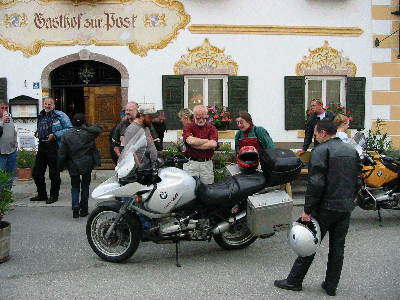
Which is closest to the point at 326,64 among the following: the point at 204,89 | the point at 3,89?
the point at 204,89

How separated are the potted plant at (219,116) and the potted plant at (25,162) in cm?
394

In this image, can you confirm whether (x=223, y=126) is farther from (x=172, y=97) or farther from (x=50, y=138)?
(x=50, y=138)

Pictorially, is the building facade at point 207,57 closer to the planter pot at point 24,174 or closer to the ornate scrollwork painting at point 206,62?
the ornate scrollwork painting at point 206,62

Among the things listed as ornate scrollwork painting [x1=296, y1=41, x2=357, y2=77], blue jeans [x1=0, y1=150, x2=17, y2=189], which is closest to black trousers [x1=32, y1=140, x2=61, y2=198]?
blue jeans [x1=0, y1=150, x2=17, y2=189]

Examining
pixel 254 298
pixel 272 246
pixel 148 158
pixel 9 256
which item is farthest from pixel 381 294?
pixel 9 256

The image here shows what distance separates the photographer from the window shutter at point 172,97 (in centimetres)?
1084

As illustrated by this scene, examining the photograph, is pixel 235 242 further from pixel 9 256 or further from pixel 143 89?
pixel 143 89

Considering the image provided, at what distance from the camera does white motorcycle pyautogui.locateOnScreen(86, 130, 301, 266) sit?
494cm

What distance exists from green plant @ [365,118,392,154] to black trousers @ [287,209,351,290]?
260 inches

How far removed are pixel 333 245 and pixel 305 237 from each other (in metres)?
0.38

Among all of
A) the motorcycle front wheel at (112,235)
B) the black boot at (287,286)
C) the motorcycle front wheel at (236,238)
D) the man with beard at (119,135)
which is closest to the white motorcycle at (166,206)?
the motorcycle front wheel at (112,235)

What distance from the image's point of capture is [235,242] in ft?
18.1

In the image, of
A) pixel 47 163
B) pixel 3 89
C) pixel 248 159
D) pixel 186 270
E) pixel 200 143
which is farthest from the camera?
pixel 3 89

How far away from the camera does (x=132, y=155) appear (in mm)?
4980
